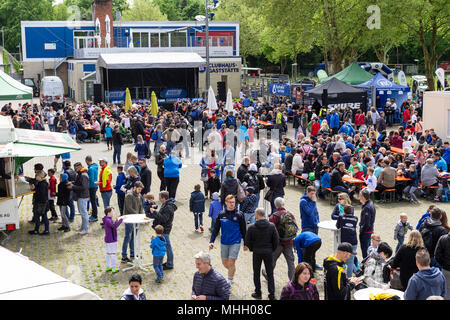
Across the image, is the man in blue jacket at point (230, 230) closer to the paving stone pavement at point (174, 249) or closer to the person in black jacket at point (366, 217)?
the paving stone pavement at point (174, 249)

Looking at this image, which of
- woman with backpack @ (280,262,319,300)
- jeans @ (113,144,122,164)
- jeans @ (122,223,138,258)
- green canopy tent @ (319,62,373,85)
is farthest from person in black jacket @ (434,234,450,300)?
green canopy tent @ (319,62,373,85)

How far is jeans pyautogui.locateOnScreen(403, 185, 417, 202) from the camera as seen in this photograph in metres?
15.2

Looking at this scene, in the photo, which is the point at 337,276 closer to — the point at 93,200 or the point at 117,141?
the point at 93,200

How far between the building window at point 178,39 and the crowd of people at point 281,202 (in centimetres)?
2412

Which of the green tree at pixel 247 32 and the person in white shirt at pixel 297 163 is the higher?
the green tree at pixel 247 32

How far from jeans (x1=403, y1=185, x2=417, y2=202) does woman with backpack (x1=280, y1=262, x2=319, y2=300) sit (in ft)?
30.8

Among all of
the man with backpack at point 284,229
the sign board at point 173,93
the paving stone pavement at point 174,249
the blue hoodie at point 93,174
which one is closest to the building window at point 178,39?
the sign board at point 173,93

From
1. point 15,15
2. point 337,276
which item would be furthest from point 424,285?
point 15,15

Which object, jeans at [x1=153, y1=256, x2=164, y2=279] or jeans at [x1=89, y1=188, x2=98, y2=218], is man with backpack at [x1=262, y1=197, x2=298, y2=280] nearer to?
jeans at [x1=153, y1=256, x2=164, y2=279]

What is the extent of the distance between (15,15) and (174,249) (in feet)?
263

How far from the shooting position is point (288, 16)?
37188 millimetres

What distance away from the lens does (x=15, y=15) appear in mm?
83375

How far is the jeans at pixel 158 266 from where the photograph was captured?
32.0ft
